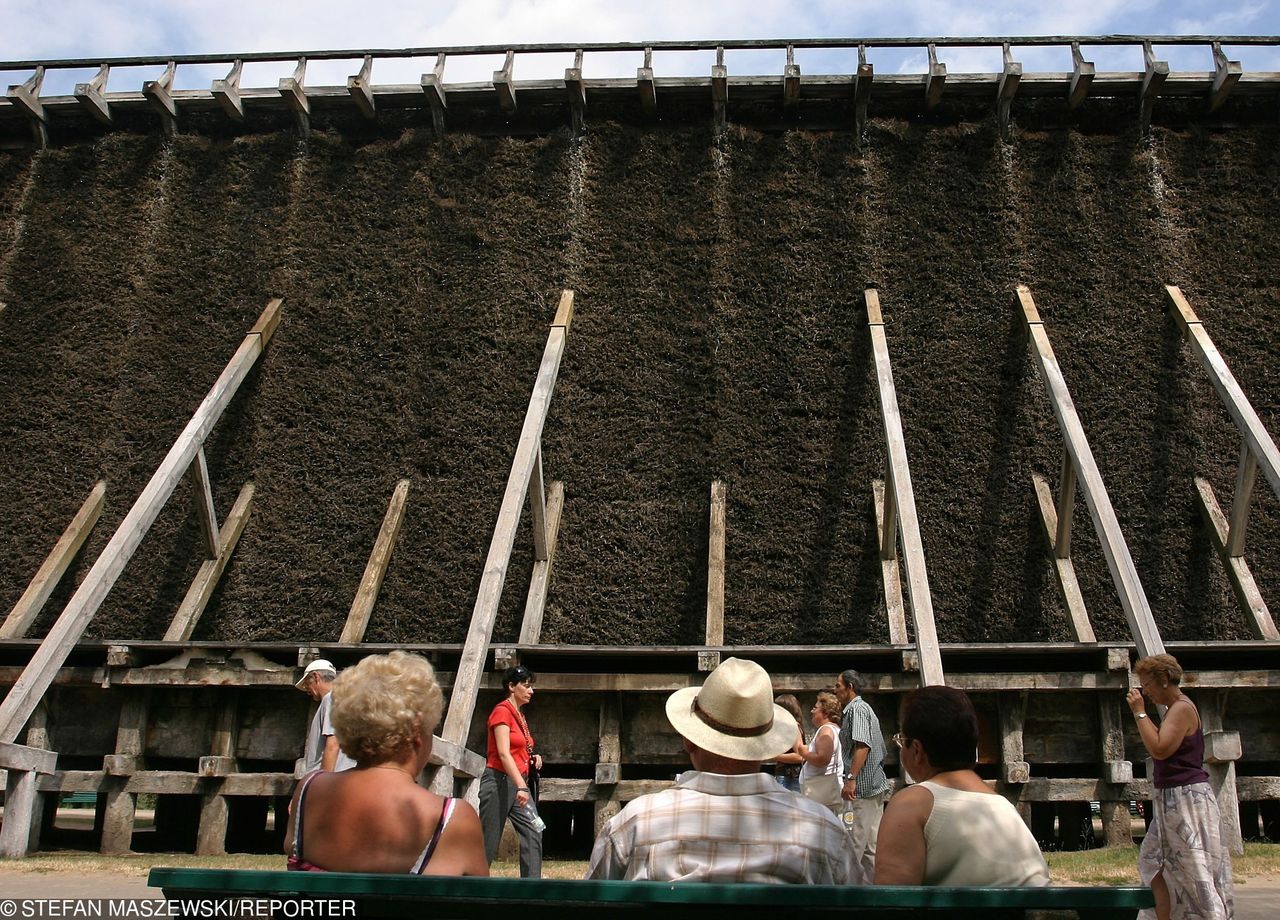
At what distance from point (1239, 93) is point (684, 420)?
7393mm

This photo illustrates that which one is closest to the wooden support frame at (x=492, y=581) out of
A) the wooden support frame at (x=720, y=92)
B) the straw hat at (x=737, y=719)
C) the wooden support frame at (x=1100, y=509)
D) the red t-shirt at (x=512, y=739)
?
the red t-shirt at (x=512, y=739)

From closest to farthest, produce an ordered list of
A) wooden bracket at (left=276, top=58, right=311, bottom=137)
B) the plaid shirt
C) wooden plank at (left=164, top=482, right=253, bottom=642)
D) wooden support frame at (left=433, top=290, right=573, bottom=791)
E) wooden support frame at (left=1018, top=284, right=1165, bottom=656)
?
the plaid shirt, wooden support frame at (left=433, top=290, right=573, bottom=791), wooden support frame at (left=1018, top=284, right=1165, bottom=656), wooden plank at (left=164, top=482, right=253, bottom=642), wooden bracket at (left=276, top=58, right=311, bottom=137)

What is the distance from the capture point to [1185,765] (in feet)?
14.9

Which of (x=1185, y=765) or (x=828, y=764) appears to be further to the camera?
(x=828, y=764)

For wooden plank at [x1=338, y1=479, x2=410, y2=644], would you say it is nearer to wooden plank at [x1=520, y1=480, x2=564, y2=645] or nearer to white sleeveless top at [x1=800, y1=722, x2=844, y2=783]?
wooden plank at [x1=520, y1=480, x2=564, y2=645]

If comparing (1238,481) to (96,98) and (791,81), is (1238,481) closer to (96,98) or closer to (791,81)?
(791,81)

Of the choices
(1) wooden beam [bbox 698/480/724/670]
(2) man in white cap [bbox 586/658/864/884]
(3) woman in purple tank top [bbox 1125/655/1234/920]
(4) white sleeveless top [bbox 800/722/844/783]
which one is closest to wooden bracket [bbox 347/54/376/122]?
(1) wooden beam [bbox 698/480/724/670]

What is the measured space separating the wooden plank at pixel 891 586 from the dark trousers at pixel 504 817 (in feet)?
14.7

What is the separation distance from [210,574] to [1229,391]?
32.3 ft

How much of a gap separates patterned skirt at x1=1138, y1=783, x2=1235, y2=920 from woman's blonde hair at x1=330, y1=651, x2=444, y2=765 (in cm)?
358

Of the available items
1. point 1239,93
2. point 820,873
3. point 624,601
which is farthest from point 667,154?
point 820,873

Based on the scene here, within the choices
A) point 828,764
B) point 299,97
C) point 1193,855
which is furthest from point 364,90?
point 1193,855

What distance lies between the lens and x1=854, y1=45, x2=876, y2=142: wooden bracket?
38.5ft

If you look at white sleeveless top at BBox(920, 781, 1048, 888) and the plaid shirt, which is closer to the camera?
the plaid shirt
